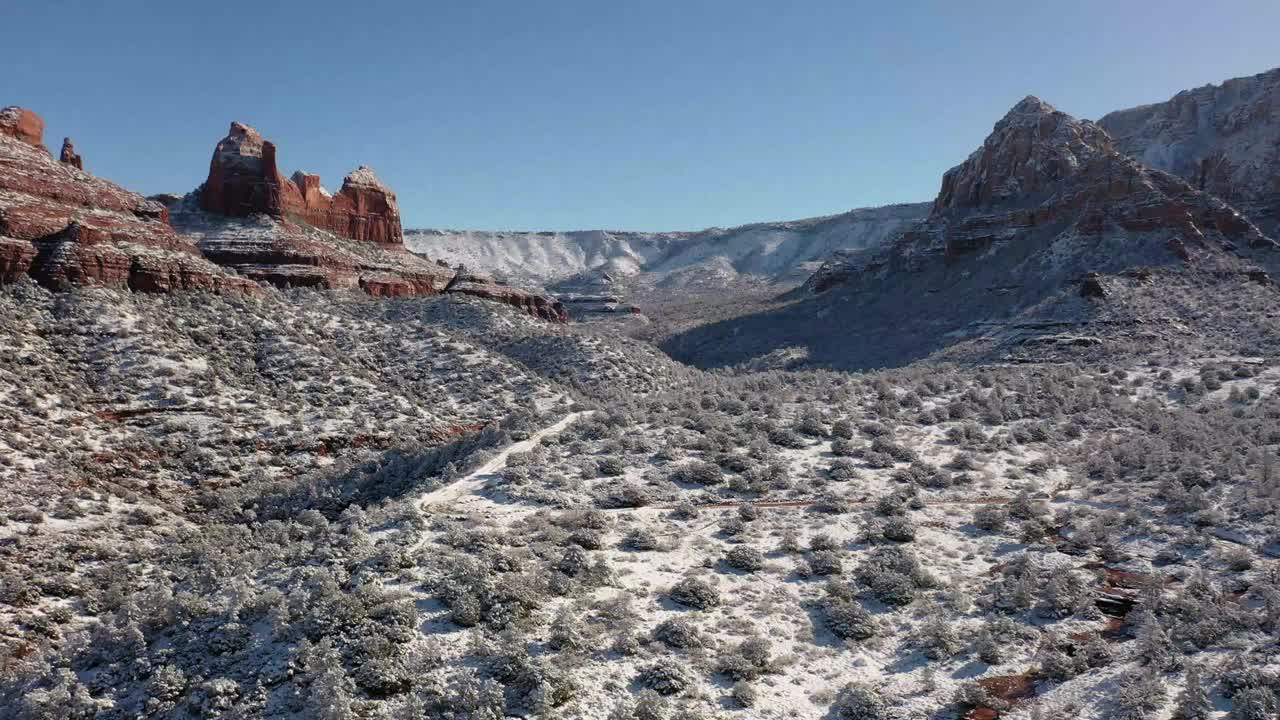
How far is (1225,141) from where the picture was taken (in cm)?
7225

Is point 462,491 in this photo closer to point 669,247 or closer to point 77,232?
point 77,232

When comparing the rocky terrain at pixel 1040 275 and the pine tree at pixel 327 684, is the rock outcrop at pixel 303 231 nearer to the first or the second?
the rocky terrain at pixel 1040 275

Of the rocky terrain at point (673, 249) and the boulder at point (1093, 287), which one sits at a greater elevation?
the rocky terrain at point (673, 249)

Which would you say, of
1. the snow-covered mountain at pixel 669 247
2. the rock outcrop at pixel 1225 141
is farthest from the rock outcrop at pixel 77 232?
the snow-covered mountain at pixel 669 247

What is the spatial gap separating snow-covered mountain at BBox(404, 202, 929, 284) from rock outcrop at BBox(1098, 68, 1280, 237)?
62.5 meters

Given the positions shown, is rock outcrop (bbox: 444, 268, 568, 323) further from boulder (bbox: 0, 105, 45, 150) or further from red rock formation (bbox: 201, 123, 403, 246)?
boulder (bbox: 0, 105, 45, 150)

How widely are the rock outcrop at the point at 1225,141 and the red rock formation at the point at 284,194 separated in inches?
2700

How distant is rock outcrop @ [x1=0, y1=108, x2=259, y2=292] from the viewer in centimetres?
2715

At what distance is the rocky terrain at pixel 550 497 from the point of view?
10.2m

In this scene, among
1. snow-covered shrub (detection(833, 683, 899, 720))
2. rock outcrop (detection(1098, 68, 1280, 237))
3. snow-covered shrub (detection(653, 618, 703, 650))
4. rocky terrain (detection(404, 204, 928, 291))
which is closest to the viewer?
snow-covered shrub (detection(833, 683, 899, 720))

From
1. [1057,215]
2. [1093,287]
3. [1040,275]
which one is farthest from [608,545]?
[1057,215]

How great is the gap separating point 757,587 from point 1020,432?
14142 mm

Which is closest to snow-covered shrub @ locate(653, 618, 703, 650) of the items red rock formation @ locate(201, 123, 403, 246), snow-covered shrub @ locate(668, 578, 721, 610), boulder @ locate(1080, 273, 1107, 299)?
snow-covered shrub @ locate(668, 578, 721, 610)

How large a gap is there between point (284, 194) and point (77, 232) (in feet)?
51.8
